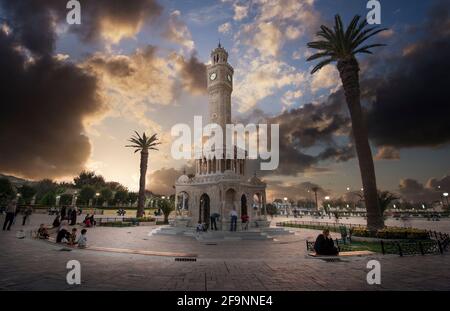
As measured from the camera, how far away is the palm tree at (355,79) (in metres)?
19.2

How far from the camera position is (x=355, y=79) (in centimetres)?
2089

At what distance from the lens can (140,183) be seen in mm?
42656

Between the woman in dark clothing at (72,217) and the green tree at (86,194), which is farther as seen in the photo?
the green tree at (86,194)

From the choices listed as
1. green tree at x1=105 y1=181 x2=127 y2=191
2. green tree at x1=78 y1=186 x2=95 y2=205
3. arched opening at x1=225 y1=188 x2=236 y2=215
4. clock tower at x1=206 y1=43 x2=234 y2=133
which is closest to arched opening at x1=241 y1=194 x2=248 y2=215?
arched opening at x1=225 y1=188 x2=236 y2=215

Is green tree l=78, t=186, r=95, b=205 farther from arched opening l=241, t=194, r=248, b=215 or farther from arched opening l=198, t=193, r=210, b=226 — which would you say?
arched opening l=241, t=194, r=248, b=215

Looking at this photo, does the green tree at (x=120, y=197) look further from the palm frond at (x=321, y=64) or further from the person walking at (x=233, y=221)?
the palm frond at (x=321, y=64)

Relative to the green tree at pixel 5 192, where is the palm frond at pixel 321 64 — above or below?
above

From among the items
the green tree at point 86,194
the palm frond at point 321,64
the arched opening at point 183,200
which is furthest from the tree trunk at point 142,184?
the green tree at point 86,194

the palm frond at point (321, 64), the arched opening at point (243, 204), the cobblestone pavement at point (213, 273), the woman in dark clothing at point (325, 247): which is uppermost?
the palm frond at point (321, 64)

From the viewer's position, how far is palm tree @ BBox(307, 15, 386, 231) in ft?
63.2

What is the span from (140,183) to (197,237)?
24855 millimetres
